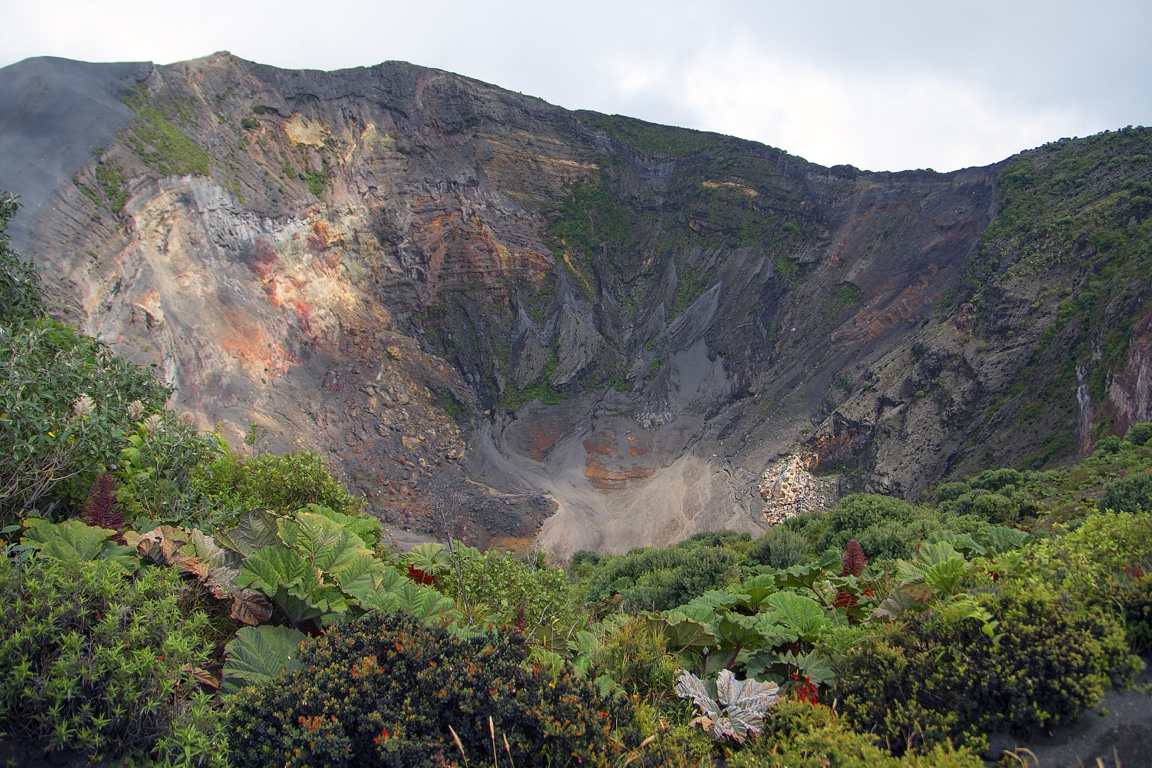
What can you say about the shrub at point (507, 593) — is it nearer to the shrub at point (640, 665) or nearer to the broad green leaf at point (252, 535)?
the shrub at point (640, 665)

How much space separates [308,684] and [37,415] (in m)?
4.41

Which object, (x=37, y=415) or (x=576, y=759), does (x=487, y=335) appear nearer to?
(x=37, y=415)

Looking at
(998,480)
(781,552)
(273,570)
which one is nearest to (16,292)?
(273,570)

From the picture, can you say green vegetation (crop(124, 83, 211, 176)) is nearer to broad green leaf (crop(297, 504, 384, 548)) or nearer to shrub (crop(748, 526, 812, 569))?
broad green leaf (crop(297, 504, 384, 548))

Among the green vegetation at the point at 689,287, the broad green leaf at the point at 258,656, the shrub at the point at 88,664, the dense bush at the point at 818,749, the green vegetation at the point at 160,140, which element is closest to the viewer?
the shrub at the point at 88,664

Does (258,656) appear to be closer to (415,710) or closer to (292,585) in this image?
(292,585)

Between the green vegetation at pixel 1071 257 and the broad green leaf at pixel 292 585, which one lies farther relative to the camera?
the green vegetation at pixel 1071 257

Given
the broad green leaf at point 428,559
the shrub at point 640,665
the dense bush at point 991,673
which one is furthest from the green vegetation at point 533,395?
the dense bush at point 991,673

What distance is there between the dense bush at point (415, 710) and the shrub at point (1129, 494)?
9318 mm

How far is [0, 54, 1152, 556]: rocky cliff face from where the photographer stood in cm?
2675

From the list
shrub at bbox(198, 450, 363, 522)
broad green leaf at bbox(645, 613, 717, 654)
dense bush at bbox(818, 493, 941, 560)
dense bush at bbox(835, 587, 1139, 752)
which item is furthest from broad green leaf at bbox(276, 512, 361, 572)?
dense bush at bbox(818, 493, 941, 560)

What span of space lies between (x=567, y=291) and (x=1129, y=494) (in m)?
38.8

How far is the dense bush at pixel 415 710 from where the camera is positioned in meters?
3.04

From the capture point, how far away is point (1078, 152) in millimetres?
36062
